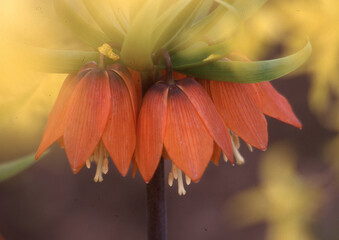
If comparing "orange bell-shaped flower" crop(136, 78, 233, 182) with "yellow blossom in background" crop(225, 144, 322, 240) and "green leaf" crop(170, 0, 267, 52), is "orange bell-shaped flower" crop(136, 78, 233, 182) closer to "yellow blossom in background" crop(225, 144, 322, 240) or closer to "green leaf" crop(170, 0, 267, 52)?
"green leaf" crop(170, 0, 267, 52)

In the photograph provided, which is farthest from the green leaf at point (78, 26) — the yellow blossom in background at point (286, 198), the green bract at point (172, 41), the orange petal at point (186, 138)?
the yellow blossom in background at point (286, 198)

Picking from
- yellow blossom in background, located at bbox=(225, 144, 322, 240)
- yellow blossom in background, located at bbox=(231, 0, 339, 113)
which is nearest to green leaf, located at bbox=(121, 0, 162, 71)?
yellow blossom in background, located at bbox=(231, 0, 339, 113)

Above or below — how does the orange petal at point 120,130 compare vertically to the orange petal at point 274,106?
above

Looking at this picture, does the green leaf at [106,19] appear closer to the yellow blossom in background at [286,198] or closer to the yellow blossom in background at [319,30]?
the yellow blossom in background at [319,30]

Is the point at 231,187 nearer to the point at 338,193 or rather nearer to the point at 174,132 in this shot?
the point at 338,193

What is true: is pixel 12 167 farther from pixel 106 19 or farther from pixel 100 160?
pixel 106 19

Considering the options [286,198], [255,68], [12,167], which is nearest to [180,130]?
[255,68]
